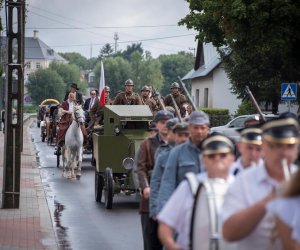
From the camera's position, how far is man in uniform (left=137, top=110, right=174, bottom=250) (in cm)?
869

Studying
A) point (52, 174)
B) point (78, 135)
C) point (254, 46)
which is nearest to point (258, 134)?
point (78, 135)

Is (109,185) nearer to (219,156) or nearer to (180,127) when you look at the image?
(180,127)

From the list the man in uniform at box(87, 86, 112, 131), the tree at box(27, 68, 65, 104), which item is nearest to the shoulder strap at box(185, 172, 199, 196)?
the man in uniform at box(87, 86, 112, 131)

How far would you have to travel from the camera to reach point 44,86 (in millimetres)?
139625

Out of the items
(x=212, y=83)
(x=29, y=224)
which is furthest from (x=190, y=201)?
(x=212, y=83)

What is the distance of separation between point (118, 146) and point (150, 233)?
24.3ft

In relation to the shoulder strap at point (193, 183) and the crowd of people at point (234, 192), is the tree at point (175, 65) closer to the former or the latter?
the crowd of people at point (234, 192)

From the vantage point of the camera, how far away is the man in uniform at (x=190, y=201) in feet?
16.5

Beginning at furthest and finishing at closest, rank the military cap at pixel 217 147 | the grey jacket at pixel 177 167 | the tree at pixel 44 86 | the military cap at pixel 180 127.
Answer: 1. the tree at pixel 44 86
2. the military cap at pixel 180 127
3. the grey jacket at pixel 177 167
4. the military cap at pixel 217 147

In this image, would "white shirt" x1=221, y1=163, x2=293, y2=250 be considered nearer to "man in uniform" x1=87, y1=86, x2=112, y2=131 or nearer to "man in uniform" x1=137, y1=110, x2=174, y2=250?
"man in uniform" x1=137, y1=110, x2=174, y2=250

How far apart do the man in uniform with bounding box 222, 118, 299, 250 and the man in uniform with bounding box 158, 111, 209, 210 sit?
2466 mm

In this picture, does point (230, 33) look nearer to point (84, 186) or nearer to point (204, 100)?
point (84, 186)

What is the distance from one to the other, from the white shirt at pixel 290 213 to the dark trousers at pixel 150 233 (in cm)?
484

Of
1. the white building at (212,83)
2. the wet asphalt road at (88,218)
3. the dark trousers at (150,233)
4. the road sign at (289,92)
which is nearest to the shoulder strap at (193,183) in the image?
the dark trousers at (150,233)
